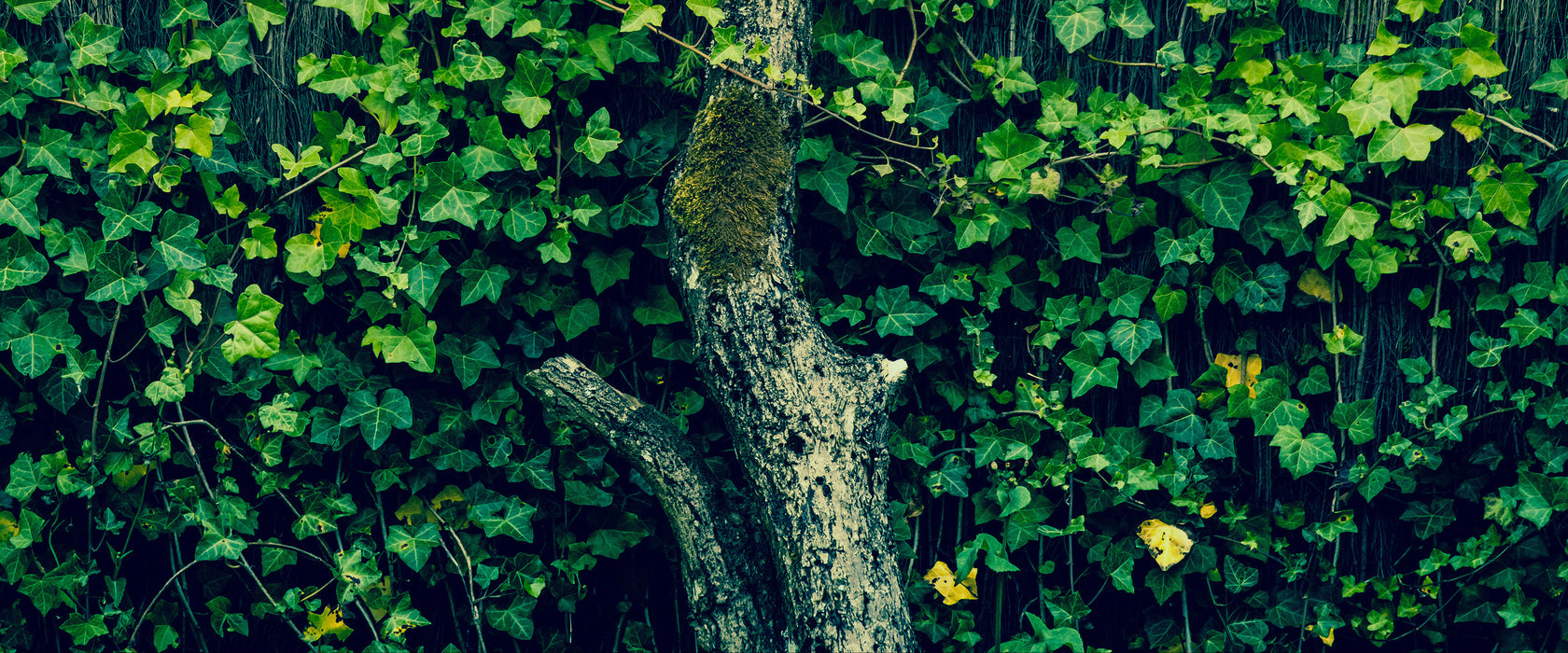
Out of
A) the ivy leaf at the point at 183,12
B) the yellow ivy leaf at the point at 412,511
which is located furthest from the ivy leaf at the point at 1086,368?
the ivy leaf at the point at 183,12

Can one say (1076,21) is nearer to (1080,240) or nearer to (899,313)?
(1080,240)

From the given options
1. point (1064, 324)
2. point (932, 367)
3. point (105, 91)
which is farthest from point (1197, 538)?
point (105, 91)

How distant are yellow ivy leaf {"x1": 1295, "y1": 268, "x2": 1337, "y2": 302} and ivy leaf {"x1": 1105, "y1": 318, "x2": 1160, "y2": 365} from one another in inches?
13.9

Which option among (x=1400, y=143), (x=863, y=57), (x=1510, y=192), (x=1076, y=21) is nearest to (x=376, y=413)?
Result: (x=863, y=57)

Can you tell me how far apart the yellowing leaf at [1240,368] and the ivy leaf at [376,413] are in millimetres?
1870

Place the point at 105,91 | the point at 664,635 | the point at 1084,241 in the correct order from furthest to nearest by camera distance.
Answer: the point at 664,635 < the point at 1084,241 < the point at 105,91

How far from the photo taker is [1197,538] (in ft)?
6.88

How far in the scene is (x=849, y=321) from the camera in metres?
2.03

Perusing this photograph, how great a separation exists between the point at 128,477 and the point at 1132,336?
2.31m

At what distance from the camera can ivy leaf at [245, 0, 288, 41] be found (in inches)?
75.5

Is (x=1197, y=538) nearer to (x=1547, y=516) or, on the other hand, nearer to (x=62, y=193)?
(x=1547, y=516)

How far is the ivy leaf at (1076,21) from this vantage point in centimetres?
193

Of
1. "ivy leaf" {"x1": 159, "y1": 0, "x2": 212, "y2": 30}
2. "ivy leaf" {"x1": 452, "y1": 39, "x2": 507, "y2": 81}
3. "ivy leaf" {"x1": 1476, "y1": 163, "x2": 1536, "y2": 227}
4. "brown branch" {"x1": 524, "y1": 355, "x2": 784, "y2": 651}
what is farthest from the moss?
"ivy leaf" {"x1": 1476, "y1": 163, "x2": 1536, "y2": 227}

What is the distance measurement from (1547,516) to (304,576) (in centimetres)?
290
